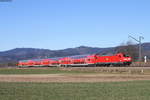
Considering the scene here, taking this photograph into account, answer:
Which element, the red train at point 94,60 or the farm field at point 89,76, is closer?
the farm field at point 89,76

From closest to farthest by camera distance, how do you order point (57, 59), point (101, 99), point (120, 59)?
point (101, 99)
point (120, 59)
point (57, 59)

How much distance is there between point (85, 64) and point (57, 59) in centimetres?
2021

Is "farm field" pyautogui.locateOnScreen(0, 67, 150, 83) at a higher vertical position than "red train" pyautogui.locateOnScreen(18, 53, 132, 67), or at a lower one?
lower

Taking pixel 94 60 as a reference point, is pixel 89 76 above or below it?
below

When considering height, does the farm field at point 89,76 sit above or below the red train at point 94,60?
below

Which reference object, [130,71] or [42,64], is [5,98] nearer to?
[130,71]

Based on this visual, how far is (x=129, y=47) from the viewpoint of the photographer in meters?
144

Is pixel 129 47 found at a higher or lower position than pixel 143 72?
higher

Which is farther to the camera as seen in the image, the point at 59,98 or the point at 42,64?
the point at 42,64

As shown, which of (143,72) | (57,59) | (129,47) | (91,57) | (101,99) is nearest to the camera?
(101,99)

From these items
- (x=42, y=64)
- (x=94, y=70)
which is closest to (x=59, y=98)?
(x=94, y=70)

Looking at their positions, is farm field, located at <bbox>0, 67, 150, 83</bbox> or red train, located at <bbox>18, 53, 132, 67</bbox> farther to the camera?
red train, located at <bbox>18, 53, 132, 67</bbox>

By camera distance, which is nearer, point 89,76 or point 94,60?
point 89,76

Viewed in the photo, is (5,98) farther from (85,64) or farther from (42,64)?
(42,64)
